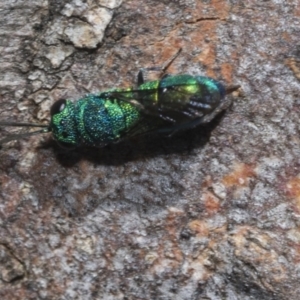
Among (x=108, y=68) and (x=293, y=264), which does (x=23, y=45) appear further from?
(x=293, y=264)

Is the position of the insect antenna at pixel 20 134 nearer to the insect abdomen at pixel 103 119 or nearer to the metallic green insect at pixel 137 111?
the metallic green insect at pixel 137 111

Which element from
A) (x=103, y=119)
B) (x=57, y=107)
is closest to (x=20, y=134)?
(x=57, y=107)

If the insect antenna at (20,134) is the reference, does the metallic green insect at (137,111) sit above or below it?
above

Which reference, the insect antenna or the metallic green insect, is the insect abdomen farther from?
the insect antenna

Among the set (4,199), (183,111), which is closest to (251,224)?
(183,111)

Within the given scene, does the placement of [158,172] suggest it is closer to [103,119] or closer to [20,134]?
[103,119]

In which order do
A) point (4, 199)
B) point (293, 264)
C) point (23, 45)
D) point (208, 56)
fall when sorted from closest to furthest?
point (293, 264), point (4, 199), point (208, 56), point (23, 45)

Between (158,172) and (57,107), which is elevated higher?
(57,107)

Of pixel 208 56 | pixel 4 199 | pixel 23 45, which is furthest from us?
pixel 23 45

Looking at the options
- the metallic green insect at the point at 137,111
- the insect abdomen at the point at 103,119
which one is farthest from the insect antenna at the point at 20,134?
the insect abdomen at the point at 103,119
